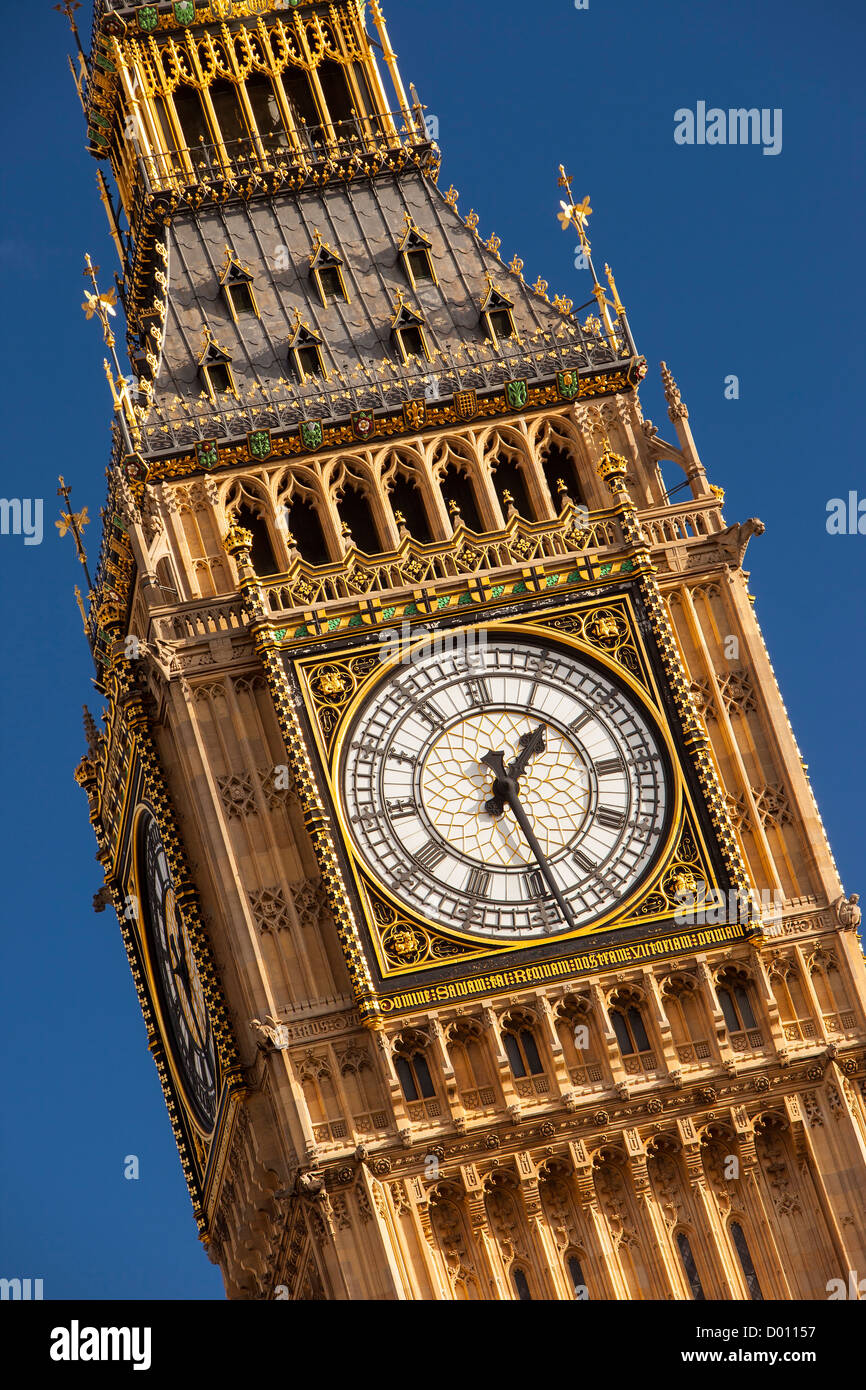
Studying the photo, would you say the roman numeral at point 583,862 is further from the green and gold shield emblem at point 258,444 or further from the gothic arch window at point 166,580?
the green and gold shield emblem at point 258,444

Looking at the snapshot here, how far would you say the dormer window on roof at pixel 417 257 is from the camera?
6041 cm

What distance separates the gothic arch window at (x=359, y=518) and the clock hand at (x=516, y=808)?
423cm

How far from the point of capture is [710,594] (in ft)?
188

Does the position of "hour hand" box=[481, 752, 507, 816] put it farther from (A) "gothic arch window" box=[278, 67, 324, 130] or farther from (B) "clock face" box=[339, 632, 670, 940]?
(A) "gothic arch window" box=[278, 67, 324, 130]

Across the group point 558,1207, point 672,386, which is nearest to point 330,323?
point 672,386

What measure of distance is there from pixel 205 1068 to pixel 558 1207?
6.31m

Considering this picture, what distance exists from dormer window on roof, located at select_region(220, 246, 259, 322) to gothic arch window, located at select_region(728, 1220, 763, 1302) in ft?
50.8

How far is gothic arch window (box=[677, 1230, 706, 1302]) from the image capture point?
5331cm

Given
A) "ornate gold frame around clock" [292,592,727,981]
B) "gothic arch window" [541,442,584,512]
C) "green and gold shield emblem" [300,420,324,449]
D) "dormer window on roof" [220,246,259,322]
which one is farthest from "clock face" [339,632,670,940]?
"dormer window on roof" [220,246,259,322]

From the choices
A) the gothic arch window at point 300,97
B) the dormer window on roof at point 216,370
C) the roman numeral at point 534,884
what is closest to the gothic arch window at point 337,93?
the gothic arch window at point 300,97

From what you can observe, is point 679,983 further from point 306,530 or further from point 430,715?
point 306,530

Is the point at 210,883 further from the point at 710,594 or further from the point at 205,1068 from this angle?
the point at 710,594

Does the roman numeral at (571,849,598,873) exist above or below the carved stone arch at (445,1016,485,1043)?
above

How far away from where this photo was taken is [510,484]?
58.7m
